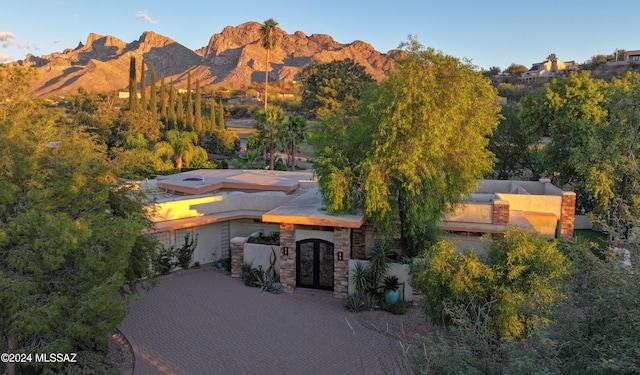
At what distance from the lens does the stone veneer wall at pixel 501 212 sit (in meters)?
18.0

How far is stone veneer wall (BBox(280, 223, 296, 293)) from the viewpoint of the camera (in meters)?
17.6

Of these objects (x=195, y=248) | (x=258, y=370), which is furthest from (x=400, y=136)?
(x=195, y=248)

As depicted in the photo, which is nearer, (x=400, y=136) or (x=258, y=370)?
(x=258, y=370)

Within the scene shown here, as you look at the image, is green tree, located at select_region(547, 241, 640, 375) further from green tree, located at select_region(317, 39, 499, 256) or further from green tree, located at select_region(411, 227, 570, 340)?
green tree, located at select_region(317, 39, 499, 256)

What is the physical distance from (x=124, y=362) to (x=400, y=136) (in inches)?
455

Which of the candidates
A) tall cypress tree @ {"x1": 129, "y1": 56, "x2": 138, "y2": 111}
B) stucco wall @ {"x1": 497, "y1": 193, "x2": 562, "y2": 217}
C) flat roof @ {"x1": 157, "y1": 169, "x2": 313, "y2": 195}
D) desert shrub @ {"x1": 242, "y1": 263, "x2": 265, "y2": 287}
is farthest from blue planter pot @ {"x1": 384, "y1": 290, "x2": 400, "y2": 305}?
tall cypress tree @ {"x1": 129, "y1": 56, "x2": 138, "y2": 111}

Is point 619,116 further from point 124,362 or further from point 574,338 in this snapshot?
point 124,362

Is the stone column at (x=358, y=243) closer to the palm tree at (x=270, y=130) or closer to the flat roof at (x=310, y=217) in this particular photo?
the flat roof at (x=310, y=217)

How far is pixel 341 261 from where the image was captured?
665 inches

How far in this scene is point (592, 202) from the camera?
1063 inches

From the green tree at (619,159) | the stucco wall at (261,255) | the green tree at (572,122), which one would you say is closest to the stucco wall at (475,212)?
the green tree at (619,159)

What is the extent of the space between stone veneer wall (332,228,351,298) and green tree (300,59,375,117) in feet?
179

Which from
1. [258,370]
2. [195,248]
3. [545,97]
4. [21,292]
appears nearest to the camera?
[21,292]

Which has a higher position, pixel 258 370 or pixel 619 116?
pixel 619 116
